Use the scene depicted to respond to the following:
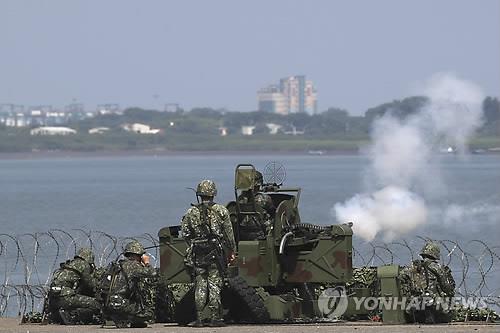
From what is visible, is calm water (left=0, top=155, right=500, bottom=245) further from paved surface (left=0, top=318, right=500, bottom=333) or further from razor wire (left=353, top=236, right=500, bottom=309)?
paved surface (left=0, top=318, right=500, bottom=333)

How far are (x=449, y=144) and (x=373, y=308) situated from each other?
35819 millimetres

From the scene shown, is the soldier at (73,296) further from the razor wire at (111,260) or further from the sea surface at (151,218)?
the razor wire at (111,260)

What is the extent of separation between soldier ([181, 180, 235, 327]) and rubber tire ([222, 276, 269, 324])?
0.34m

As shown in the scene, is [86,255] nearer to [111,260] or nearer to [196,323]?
[196,323]

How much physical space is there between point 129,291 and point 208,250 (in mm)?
1383

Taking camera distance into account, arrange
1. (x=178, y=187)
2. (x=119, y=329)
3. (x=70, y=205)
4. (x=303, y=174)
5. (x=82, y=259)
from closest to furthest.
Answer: (x=119, y=329)
(x=82, y=259)
(x=70, y=205)
(x=178, y=187)
(x=303, y=174)

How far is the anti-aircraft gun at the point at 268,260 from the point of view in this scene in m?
25.2

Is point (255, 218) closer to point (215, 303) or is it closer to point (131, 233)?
point (215, 303)

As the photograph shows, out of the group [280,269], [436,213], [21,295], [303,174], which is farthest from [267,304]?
[303,174]

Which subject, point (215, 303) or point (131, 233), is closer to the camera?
point (215, 303)

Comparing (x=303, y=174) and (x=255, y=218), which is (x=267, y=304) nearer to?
(x=255, y=218)

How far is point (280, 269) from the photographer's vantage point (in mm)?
26141

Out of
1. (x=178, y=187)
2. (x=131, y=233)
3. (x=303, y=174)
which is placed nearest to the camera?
(x=131, y=233)

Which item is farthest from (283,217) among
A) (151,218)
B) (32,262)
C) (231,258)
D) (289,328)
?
(151,218)
